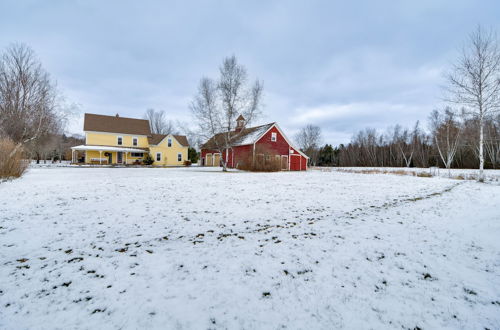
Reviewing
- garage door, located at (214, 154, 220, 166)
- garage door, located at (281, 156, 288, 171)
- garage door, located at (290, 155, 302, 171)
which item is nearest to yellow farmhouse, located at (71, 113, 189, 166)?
garage door, located at (214, 154, 220, 166)

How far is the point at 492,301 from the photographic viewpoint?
7.91 ft

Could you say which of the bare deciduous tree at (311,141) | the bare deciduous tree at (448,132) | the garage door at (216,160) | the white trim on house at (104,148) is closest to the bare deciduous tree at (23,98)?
the white trim on house at (104,148)

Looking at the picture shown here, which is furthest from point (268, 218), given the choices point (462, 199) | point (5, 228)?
point (462, 199)

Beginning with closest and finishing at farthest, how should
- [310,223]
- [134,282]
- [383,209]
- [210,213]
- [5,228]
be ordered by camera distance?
[134,282]
[5,228]
[310,223]
[210,213]
[383,209]

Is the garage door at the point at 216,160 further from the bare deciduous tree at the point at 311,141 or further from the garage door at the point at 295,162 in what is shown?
the bare deciduous tree at the point at 311,141

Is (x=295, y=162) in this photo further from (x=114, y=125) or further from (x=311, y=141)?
(x=311, y=141)

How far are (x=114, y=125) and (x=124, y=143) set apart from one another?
10.3 feet

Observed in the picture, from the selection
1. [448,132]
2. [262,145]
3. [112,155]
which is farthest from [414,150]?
[112,155]

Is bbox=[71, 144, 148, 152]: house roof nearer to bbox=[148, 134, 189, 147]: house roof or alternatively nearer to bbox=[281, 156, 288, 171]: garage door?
bbox=[148, 134, 189, 147]: house roof

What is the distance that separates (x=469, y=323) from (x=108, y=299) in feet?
12.1

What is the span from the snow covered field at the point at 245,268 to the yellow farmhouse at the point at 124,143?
29.0 metres

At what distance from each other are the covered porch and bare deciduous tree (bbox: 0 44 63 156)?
1076 cm

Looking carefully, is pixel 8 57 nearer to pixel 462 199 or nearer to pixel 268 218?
pixel 268 218

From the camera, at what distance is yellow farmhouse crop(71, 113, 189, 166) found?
1249 inches
